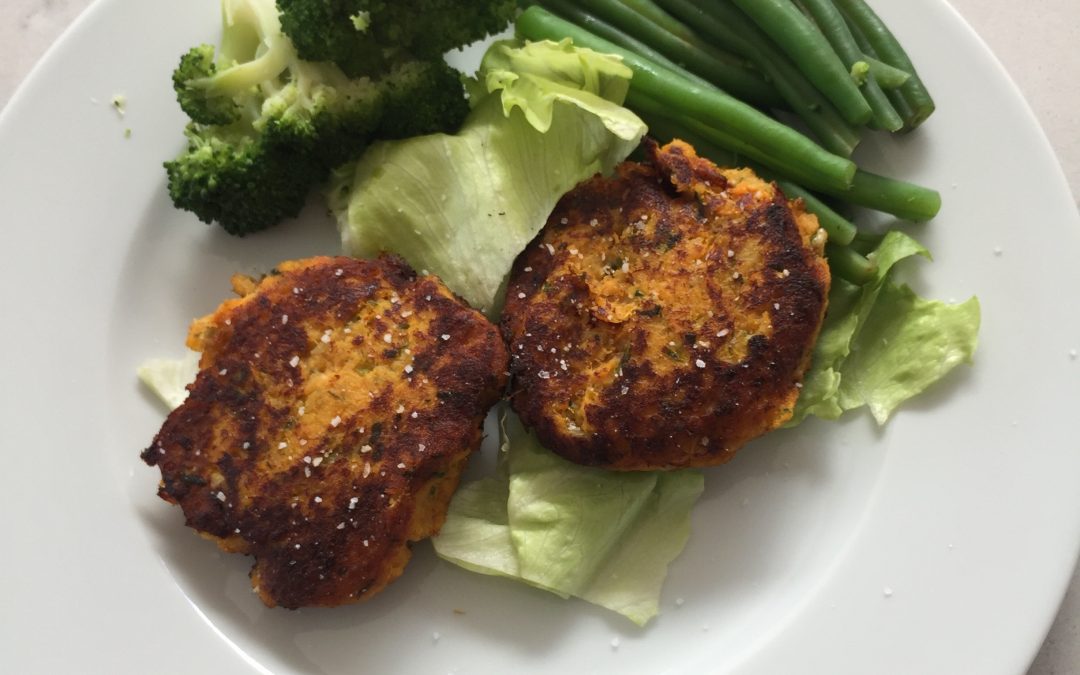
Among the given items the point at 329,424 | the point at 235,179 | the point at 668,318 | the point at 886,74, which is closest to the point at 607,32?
the point at 886,74

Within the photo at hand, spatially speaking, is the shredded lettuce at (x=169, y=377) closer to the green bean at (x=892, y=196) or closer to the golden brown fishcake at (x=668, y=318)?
the golden brown fishcake at (x=668, y=318)

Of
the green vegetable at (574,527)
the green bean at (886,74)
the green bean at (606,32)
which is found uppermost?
the green bean at (886,74)

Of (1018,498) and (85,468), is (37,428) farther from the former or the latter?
(1018,498)

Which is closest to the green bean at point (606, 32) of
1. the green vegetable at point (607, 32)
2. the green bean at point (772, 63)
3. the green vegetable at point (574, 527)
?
the green vegetable at point (607, 32)

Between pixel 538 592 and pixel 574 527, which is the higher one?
pixel 574 527

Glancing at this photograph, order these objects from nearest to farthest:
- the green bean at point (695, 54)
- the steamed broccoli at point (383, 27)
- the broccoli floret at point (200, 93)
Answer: the steamed broccoli at point (383, 27), the broccoli floret at point (200, 93), the green bean at point (695, 54)

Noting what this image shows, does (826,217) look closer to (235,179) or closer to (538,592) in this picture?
(538,592)
